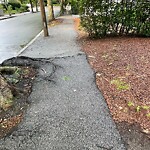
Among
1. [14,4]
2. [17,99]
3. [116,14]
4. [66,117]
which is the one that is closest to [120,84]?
[66,117]

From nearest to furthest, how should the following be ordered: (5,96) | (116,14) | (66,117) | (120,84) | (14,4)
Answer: (66,117) → (5,96) → (120,84) → (116,14) → (14,4)

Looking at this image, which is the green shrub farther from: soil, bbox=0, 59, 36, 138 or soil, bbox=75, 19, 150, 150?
soil, bbox=0, 59, 36, 138

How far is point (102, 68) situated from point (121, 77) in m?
0.93

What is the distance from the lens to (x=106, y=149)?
3.25 metres

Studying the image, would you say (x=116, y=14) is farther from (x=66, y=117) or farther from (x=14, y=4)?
(x=14, y=4)

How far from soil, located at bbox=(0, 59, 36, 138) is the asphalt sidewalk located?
0.13 metres

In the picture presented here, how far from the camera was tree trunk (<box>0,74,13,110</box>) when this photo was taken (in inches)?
178

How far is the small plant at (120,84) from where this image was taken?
204 inches

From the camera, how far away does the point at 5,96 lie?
4.65 meters

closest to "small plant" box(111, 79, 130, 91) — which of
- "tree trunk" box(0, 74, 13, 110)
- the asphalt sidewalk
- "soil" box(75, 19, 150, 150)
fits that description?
"soil" box(75, 19, 150, 150)

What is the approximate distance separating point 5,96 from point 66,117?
1.32 meters

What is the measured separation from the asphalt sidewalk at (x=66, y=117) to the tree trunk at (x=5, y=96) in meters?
0.41

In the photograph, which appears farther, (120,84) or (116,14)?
(116,14)

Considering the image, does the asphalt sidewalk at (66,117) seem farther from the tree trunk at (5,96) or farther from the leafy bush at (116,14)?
the leafy bush at (116,14)
